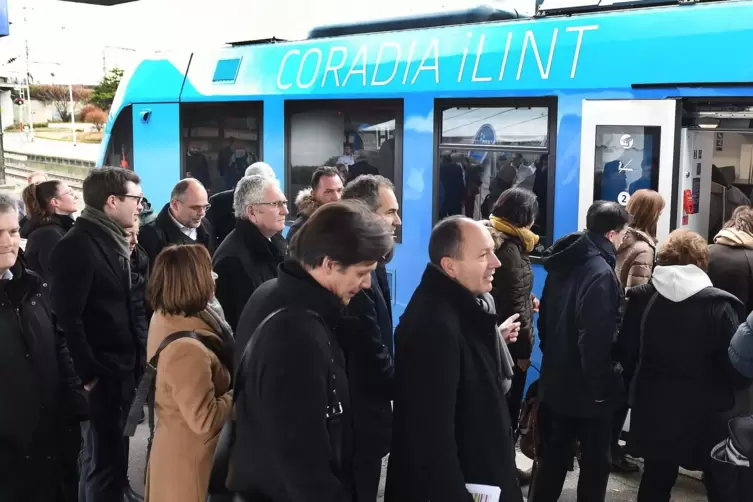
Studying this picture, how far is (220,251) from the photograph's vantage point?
412 centimetres

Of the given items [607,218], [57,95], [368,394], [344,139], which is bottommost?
[368,394]

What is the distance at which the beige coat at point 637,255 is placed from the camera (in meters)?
4.71

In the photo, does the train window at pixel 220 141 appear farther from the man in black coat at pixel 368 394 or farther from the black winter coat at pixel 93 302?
the man in black coat at pixel 368 394

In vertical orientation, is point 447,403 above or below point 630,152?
below

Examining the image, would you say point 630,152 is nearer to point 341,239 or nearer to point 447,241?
point 447,241

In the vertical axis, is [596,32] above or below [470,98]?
above

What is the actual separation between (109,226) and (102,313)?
419 millimetres

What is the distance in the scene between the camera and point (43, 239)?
5113 mm

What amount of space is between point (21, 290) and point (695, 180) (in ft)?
12.6

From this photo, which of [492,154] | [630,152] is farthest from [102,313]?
[630,152]

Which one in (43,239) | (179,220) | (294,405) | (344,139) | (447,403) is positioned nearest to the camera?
(294,405)

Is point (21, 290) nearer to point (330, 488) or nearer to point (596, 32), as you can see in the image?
point (330, 488)

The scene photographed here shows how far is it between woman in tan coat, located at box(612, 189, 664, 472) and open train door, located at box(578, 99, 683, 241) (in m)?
0.13

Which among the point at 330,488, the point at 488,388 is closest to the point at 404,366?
the point at 488,388
